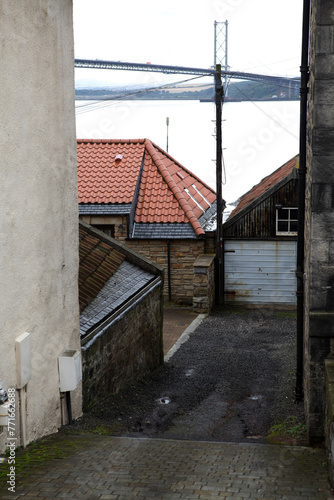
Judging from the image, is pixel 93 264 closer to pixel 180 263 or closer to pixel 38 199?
pixel 38 199

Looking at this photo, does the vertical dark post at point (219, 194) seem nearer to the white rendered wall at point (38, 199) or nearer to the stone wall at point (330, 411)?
the white rendered wall at point (38, 199)

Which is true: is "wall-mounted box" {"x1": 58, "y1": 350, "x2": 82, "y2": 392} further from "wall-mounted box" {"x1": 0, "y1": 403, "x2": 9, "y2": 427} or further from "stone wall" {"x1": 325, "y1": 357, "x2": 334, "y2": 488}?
"stone wall" {"x1": 325, "y1": 357, "x2": 334, "y2": 488}

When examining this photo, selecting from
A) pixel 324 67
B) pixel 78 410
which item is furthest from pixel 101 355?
pixel 324 67

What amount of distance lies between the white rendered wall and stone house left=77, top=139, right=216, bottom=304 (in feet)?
40.0

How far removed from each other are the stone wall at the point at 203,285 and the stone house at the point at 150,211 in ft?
1.14

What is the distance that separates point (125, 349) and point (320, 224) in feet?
14.7

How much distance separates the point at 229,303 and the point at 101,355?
12.4 m

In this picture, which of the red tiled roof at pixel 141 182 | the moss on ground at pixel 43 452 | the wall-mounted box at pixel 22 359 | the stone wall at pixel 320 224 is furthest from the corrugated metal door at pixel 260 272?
the wall-mounted box at pixel 22 359

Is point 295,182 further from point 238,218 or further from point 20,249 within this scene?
point 20,249

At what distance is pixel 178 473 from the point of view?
5652 millimetres

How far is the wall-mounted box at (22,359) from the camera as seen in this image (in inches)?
234

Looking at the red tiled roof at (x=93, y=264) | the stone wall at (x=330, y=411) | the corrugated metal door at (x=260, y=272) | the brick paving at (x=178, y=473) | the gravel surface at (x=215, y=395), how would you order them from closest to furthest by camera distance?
the brick paving at (x=178, y=473)
the stone wall at (x=330, y=411)
the gravel surface at (x=215, y=395)
the red tiled roof at (x=93, y=264)
the corrugated metal door at (x=260, y=272)

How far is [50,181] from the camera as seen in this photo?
6.82 metres

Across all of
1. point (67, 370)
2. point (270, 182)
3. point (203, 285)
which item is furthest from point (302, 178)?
point (270, 182)
